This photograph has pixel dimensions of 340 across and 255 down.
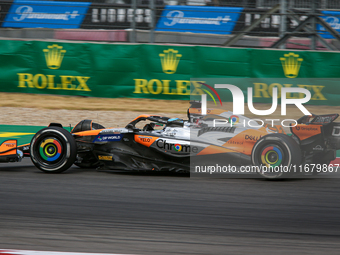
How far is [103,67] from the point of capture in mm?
11641

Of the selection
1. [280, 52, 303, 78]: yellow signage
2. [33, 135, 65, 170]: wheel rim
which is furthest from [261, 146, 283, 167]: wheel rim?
[280, 52, 303, 78]: yellow signage

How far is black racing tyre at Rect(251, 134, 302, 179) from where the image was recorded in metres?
5.25

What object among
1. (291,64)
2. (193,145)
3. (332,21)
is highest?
(332,21)

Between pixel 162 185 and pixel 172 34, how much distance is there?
26.8 feet

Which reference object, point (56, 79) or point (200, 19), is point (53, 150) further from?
point (200, 19)

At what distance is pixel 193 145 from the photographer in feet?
18.3

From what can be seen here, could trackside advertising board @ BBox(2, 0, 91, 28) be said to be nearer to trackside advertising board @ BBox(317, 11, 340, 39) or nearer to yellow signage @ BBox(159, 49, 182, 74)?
yellow signage @ BBox(159, 49, 182, 74)

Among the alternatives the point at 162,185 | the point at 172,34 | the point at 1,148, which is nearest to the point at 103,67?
the point at 172,34

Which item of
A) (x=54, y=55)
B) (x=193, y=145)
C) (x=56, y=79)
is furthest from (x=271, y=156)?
(x=54, y=55)

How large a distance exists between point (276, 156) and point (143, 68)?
6.77m

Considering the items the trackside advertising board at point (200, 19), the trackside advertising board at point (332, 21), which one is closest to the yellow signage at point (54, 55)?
the trackside advertising board at point (200, 19)

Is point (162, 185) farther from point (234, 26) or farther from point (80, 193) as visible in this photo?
point (234, 26)

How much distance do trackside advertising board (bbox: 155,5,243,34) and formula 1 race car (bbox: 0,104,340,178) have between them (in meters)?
7.30

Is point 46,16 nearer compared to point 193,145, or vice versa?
point 193,145
